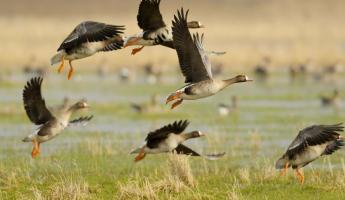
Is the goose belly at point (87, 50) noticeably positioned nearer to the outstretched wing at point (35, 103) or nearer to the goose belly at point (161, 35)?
the goose belly at point (161, 35)

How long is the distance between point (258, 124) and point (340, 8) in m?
65.9

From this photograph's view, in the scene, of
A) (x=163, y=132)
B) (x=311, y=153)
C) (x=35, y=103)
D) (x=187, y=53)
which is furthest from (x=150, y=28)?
(x=311, y=153)

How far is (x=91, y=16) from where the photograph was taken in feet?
290

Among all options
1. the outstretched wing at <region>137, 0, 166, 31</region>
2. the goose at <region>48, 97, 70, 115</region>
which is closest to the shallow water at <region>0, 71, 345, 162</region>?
the goose at <region>48, 97, 70, 115</region>

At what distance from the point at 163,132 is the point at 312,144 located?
2.31 meters

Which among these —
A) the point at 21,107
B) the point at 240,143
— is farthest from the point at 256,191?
the point at 21,107

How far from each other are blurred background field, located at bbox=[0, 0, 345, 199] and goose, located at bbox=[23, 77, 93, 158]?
2.01 feet

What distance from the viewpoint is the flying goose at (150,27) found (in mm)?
12086

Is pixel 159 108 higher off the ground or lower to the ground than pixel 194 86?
lower

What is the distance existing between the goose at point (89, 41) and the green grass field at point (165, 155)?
6.36ft

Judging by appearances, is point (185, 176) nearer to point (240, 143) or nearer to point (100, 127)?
point (240, 143)

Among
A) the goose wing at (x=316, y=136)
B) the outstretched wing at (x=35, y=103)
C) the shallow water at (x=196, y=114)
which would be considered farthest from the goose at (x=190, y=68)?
the shallow water at (x=196, y=114)

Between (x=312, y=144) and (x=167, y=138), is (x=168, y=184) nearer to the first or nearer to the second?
(x=167, y=138)

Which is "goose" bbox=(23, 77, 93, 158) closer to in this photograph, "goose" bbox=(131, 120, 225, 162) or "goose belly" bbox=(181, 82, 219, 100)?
"goose" bbox=(131, 120, 225, 162)
